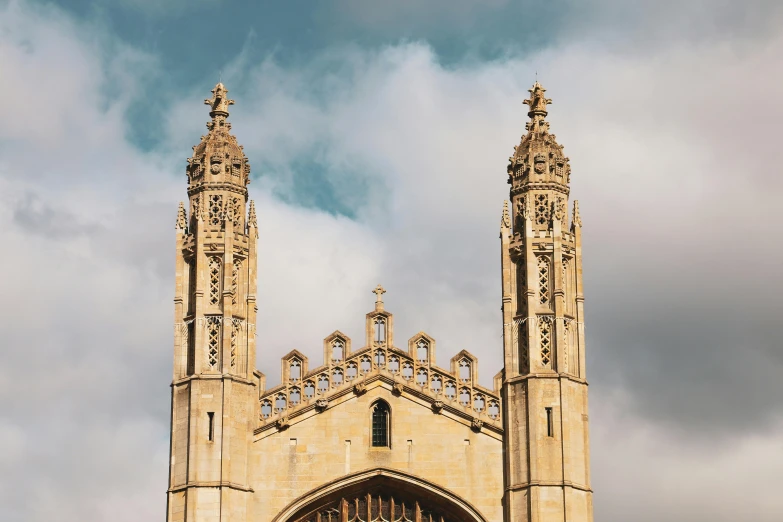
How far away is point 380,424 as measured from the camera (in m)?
60.3

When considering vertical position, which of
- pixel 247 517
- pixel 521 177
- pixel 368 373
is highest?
pixel 521 177

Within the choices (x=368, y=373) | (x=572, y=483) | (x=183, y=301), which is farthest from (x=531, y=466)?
(x=183, y=301)

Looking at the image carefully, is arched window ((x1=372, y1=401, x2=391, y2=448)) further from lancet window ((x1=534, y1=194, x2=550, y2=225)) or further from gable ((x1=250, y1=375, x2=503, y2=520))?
lancet window ((x1=534, y1=194, x2=550, y2=225))

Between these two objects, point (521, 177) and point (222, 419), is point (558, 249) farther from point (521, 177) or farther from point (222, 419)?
point (222, 419)

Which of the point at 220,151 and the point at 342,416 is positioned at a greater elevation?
the point at 220,151

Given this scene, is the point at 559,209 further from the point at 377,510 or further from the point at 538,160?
the point at 377,510

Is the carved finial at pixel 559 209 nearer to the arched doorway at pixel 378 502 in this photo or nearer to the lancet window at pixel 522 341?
the lancet window at pixel 522 341

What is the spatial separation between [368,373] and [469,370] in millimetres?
2624

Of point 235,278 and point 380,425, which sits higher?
point 235,278

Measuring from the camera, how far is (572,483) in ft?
191

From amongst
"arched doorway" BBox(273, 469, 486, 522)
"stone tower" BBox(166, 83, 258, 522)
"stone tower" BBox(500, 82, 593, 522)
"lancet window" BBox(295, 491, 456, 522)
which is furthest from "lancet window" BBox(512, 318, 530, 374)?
"stone tower" BBox(166, 83, 258, 522)

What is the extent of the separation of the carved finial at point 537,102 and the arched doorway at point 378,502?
428 inches

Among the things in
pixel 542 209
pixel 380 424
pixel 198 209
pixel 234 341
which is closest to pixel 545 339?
pixel 542 209

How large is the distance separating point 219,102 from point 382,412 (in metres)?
9.97
